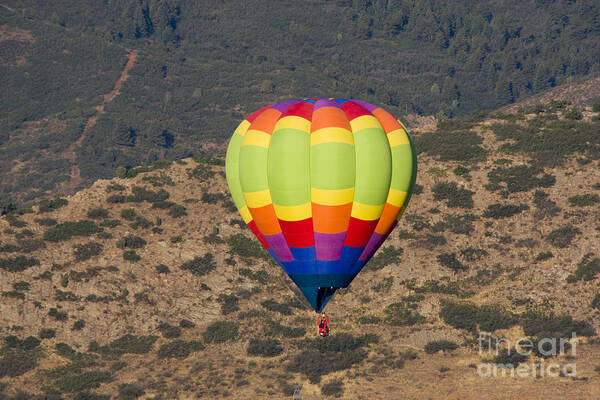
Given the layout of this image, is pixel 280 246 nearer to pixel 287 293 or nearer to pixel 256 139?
pixel 256 139

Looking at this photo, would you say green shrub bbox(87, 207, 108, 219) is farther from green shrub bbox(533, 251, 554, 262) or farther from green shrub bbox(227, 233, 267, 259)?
green shrub bbox(533, 251, 554, 262)

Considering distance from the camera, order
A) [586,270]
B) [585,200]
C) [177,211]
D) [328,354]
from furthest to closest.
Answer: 1. [177,211]
2. [585,200]
3. [586,270]
4. [328,354]

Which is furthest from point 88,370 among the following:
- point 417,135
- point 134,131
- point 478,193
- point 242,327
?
point 134,131

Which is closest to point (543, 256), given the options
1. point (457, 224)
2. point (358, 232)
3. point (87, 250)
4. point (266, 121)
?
point (457, 224)

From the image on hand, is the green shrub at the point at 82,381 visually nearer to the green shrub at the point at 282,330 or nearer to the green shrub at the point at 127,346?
the green shrub at the point at 127,346

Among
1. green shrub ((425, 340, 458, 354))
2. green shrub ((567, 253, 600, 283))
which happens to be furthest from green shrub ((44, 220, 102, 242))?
green shrub ((567, 253, 600, 283))

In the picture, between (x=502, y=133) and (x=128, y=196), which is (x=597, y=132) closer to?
(x=502, y=133)
